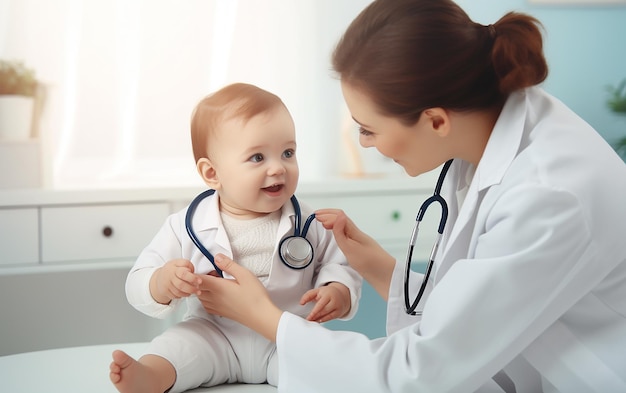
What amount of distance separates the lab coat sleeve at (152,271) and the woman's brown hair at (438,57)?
0.48 metres

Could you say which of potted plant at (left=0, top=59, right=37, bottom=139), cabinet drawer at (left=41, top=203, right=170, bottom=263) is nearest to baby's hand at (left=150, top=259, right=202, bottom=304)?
cabinet drawer at (left=41, top=203, right=170, bottom=263)

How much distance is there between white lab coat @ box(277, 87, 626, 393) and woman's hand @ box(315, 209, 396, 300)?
11.1 inches

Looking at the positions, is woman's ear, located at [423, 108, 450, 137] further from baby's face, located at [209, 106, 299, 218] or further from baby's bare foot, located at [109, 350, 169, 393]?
baby's bare foot, located at [109, 350, 169, 393]

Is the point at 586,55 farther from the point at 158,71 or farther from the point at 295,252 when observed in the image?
the point at 295,252

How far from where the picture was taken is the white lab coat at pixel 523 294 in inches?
39.3

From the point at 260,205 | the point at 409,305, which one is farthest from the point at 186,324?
the point at 409,305

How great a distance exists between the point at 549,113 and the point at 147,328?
209 cm

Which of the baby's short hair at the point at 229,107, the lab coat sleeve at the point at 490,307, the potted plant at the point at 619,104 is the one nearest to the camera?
the lab coat sleeve at the point at 490,307

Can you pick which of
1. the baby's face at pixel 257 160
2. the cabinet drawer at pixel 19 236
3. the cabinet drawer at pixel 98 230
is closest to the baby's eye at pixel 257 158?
the baby's face at pixel 257 160

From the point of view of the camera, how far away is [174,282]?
119cm

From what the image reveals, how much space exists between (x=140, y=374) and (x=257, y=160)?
0.44 metres

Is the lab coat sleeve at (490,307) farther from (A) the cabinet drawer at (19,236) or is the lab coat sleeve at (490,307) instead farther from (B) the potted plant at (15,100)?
(B) the potted plant at (15,100)

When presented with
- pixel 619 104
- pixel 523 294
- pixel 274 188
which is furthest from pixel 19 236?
pixel 619 104

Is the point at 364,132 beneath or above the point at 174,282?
above
